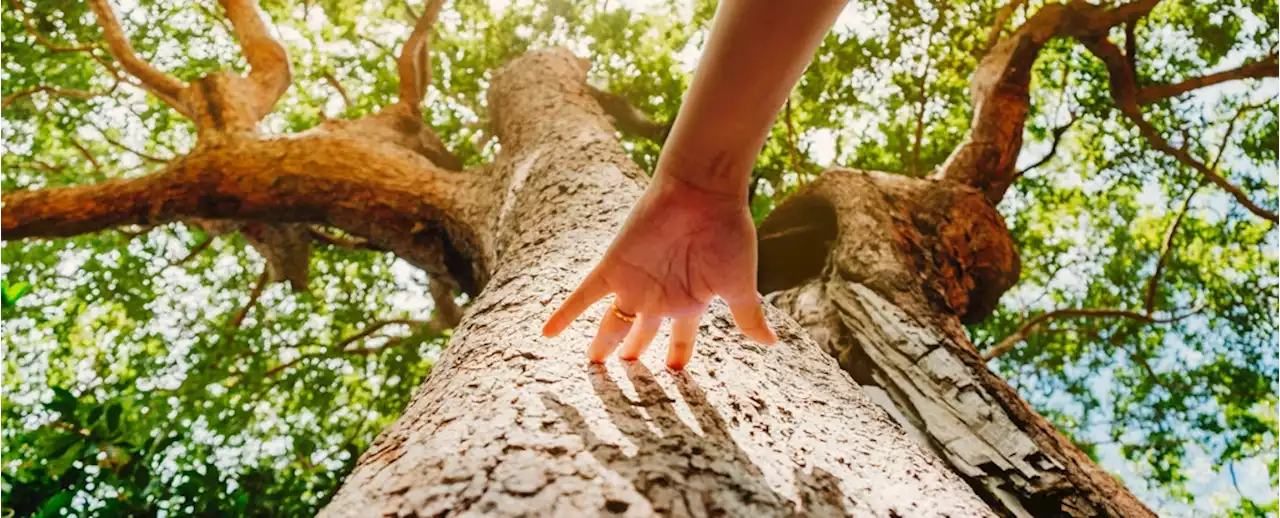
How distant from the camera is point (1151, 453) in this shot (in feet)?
22.9

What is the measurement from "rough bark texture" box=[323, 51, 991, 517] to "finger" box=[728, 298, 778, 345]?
0.06 m

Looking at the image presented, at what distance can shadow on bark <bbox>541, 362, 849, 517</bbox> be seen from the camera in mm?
850

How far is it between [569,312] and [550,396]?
257 mm

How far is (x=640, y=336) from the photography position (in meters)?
1.33

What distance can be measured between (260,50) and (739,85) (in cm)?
584

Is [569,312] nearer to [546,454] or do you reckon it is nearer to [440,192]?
[546,454]

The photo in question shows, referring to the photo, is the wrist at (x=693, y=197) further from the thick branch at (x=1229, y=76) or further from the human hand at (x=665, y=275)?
the thick branch at (x=1229, y=76)

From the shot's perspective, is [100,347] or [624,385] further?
[100,347]

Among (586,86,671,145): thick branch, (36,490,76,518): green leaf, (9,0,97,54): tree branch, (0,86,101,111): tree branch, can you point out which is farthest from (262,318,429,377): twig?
(36,490,76,518): green leaf

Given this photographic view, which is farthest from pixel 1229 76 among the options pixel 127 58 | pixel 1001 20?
pixel 127 58

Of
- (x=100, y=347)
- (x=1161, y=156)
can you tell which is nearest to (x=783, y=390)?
(x=1161, y=156)

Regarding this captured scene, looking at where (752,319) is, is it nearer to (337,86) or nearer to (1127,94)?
(1127,94)

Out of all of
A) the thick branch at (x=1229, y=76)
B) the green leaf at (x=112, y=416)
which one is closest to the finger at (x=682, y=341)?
the green leaf at (x=112, y=416)

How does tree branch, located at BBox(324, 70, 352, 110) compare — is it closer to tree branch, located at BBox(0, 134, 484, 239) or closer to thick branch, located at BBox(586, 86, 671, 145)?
thick branch, located at BBox(586, 86, 671, 145)
